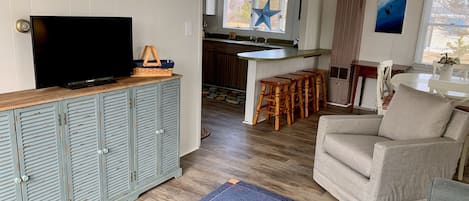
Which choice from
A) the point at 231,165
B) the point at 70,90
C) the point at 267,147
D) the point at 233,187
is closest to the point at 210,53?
the point at 267,147

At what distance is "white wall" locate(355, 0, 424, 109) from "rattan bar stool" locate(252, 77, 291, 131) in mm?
1656

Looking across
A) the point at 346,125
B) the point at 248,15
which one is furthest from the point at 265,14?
the point at 346,125

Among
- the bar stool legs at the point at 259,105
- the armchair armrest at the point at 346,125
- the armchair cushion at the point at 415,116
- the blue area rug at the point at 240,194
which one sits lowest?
the blue area rug at the point at 240,194

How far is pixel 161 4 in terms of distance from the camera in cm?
297

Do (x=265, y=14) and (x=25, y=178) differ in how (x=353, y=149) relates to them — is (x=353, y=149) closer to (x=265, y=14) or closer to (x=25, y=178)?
(x=25, y=178)

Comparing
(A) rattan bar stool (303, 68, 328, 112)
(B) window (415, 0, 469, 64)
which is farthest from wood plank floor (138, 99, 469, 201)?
(B) window (415, 0, 469, 64)

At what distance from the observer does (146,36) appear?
2.89 metres

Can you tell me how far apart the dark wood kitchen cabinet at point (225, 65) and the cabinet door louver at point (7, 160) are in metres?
4.62

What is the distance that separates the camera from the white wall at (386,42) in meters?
5.23

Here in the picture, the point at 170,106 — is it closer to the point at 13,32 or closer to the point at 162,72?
the point at 162,72

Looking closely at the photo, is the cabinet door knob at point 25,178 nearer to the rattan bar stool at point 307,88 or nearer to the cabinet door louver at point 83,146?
the cabinet door louver at point 83,146

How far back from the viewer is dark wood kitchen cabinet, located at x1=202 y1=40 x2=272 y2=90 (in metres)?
6.36

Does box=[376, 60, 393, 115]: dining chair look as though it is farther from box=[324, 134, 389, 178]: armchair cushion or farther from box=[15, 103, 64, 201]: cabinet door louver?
box=[15, 103, 64, 201]: cabinet door louver

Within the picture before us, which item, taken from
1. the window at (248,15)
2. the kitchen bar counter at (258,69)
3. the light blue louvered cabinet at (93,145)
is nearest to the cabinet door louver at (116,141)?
the light blue louvered cabinet at (93,145)
